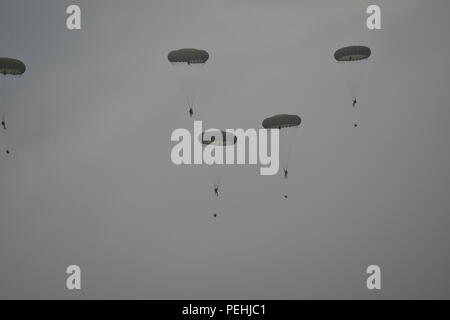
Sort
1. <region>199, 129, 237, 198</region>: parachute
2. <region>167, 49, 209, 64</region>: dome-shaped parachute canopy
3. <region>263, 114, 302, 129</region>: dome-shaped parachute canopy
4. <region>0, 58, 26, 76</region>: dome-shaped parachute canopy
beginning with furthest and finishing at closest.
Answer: <region>199, 129, 237, 198</region>: parachute
<region>263, 114, 302, 129</region>: dome-shaped parachute canopy
<region>167, 49, 209, 64</region>: dome-shaped parachute canopy
<region>0, 58, 26, 76</region>: dome-shaped parachute canopy

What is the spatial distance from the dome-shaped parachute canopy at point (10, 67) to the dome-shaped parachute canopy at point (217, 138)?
14449 mm

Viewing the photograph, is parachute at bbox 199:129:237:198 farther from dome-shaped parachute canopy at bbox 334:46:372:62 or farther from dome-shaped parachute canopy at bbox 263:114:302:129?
dome-shaped parachute canopy at bbox 334:46:372:62

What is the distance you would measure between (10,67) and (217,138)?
16161mm

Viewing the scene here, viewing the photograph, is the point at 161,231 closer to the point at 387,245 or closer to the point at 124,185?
the point at 124,185

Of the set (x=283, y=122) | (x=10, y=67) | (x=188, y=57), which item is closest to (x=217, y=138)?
(x=283, y=122)

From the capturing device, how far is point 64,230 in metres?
141

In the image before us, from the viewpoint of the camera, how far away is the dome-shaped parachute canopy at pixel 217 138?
188ft

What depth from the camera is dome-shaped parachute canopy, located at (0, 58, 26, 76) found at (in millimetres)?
51500

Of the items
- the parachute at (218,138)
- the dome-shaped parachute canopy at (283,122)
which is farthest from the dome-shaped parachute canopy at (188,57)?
the dome-shaped parachute canopy at (283,122)

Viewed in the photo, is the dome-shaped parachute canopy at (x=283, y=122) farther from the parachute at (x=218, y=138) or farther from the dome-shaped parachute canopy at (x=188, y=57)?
the dome-shaped parachute canopy at (x=188, y=57)

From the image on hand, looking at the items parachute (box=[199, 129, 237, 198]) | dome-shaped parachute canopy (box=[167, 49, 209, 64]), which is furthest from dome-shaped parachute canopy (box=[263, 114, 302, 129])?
dome-shaped parachute canopy (box=[167, 49, 209, 64])

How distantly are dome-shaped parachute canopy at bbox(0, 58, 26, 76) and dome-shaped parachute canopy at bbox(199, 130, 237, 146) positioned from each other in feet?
47.4

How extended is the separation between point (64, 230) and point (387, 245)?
60115mm
